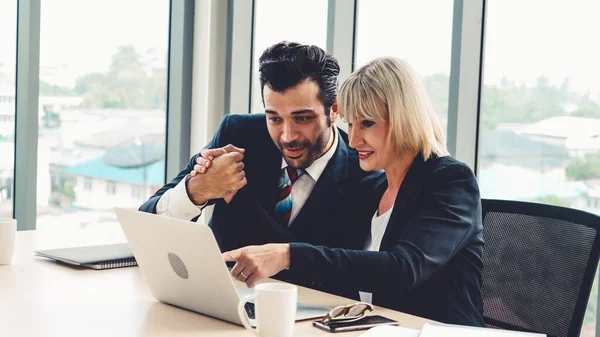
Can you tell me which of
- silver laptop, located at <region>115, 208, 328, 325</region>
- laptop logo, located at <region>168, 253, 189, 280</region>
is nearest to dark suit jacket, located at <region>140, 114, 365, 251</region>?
silver laptop, located at <region>115, 208, 328, 325</region>

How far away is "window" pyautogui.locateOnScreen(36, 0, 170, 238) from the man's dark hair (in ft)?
4.44

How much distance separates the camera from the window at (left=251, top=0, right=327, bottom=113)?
10.6 feet

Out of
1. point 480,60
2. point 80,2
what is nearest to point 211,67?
point 80,2

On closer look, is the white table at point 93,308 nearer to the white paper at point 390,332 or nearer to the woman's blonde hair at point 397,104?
the white paper at point 390,332

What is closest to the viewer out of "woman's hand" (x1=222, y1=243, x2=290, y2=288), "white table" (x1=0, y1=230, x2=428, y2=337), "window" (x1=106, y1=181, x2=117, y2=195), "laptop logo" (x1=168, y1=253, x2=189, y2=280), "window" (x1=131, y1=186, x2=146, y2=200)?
"white table" (x1=0, y1=230, x2=428, y2=337)

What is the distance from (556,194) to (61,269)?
152cm

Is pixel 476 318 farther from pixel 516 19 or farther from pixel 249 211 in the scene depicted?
pixel 516 19

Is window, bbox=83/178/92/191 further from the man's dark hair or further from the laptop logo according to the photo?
the laptop logo

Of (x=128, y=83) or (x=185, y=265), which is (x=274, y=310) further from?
(x=128, y=83)

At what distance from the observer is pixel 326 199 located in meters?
2.13

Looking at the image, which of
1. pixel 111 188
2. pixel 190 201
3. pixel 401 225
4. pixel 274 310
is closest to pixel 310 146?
pixel 190 201

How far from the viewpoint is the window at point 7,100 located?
3.08 meters

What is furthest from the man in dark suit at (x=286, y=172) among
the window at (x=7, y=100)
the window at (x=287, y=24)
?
the window at (x=7, y=100)

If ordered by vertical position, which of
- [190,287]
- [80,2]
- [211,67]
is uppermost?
[80,2]
